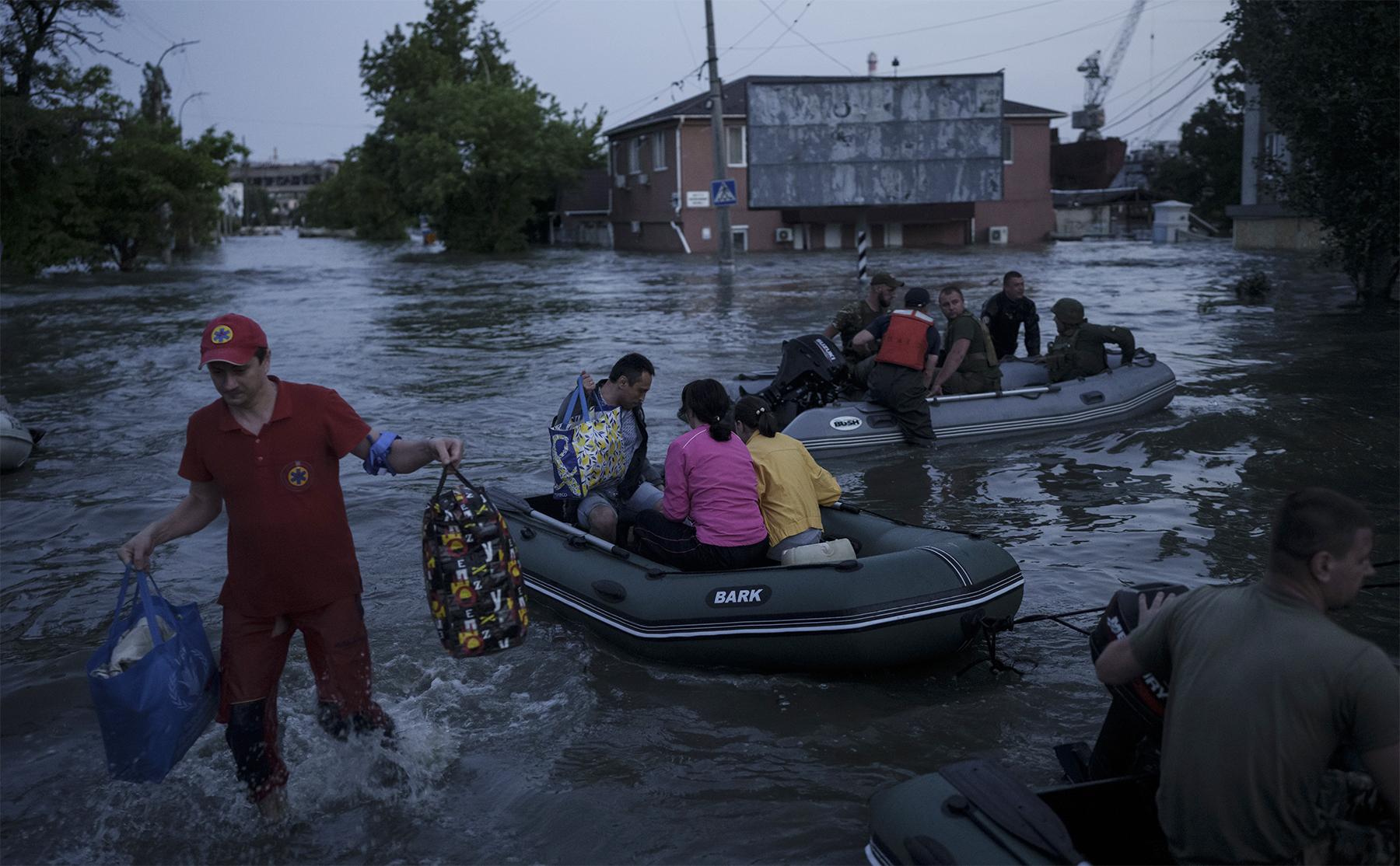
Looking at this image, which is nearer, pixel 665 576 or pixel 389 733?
pixel 389 733

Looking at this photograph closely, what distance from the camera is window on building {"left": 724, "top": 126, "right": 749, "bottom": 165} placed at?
4134cm

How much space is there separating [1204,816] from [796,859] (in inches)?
70.0

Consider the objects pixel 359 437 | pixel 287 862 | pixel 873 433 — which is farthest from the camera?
pixel 873 433

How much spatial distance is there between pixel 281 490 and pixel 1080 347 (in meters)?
9.13

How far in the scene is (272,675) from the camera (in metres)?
4.14

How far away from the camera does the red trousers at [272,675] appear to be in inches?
160

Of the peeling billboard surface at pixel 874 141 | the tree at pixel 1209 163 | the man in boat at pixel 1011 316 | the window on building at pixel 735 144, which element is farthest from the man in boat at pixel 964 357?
the tree at pixel 1209 163

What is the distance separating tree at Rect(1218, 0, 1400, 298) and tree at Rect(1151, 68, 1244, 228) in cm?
3010

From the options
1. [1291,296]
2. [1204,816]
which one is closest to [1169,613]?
[1204,816]

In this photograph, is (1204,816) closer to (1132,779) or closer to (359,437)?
(1132,779)

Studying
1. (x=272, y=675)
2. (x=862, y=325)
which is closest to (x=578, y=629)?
(x=272, y=675)

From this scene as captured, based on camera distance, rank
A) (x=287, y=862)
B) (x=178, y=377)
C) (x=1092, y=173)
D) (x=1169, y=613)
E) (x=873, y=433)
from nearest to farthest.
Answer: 1. (x=1169, y=613)
2. (x=287, y=862)
3. (x=873, y=433)
4. (x=178, y=377)
5. (x=1092, y=173)

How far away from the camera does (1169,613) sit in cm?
308

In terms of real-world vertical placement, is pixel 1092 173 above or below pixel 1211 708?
above
